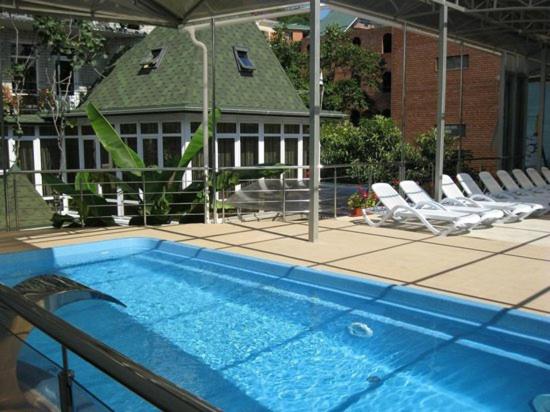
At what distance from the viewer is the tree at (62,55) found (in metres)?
19.8

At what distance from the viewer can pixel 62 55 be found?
69.5ft

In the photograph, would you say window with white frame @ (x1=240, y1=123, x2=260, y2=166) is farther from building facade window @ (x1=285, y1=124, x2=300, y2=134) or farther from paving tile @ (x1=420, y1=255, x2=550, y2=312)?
→ paving tile @ (x1=420, y1=255, x2=550, y2=312)

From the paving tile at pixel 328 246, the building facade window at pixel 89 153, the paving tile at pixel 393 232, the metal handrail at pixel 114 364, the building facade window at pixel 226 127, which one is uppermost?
the building facade window at pixel 226 127

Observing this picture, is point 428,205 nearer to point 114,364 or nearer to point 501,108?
point 501,108

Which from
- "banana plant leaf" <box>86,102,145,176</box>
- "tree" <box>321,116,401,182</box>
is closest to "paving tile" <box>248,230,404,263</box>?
"banana plant leaf" <box>86,102,145,176</box>

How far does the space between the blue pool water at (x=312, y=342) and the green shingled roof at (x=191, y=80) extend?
1023cm

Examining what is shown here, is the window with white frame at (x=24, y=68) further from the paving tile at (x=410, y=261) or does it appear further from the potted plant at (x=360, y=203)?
the paving tile at (x=410, y=261)

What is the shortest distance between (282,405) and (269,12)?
7644 millimetres

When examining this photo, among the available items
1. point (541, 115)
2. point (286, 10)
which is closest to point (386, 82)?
point (541, 115)

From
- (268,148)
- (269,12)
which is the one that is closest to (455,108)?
(268,148)

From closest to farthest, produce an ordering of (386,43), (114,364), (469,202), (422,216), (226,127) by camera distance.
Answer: (114,364), (422,216), (469,202), (226,127), (386,43)

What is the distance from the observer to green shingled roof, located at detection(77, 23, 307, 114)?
18281 millimetres

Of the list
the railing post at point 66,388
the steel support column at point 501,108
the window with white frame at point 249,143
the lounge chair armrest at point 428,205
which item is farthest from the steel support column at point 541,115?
the railing post at point 66,388

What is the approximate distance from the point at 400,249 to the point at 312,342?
3.32m
